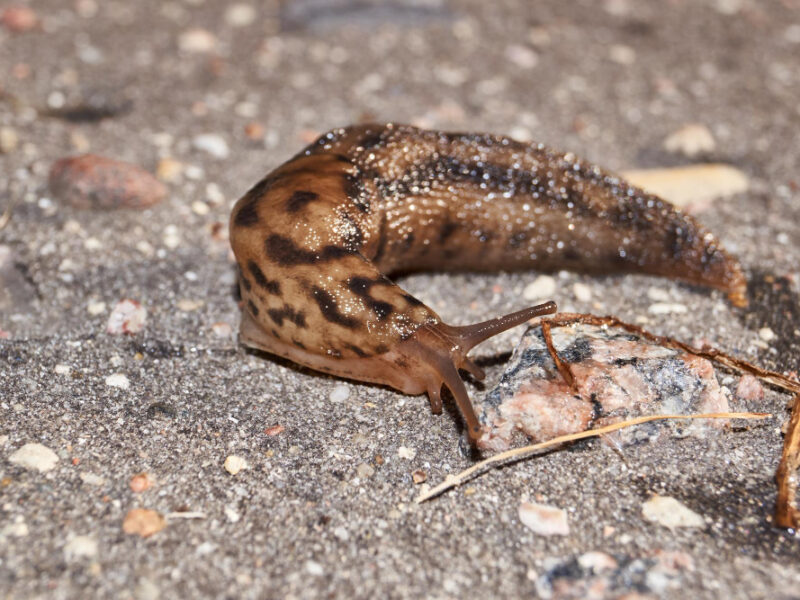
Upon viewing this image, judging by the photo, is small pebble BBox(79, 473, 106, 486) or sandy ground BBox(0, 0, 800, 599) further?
small pebble BBox(79, 473, 106, 486)

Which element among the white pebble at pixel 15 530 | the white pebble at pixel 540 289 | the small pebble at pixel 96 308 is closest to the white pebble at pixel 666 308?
the white pebble at pixel 540 289

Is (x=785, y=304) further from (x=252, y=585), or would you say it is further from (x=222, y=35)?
(x=222, y=35)

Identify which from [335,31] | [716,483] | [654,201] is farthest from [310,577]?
[335,31]

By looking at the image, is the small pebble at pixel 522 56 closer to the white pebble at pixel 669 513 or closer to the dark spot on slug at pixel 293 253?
the dark spot on slug at pixel 293 253

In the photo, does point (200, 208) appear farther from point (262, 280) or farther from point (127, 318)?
point (262, 280)

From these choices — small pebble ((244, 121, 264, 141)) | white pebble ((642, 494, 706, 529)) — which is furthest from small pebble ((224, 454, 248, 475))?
small pebble ((244, 121, 264, 141))

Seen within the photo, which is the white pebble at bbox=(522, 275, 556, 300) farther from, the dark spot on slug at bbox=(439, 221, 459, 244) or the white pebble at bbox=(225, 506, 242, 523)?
the white pebble at bbox=(225, 506, 242, 523)
